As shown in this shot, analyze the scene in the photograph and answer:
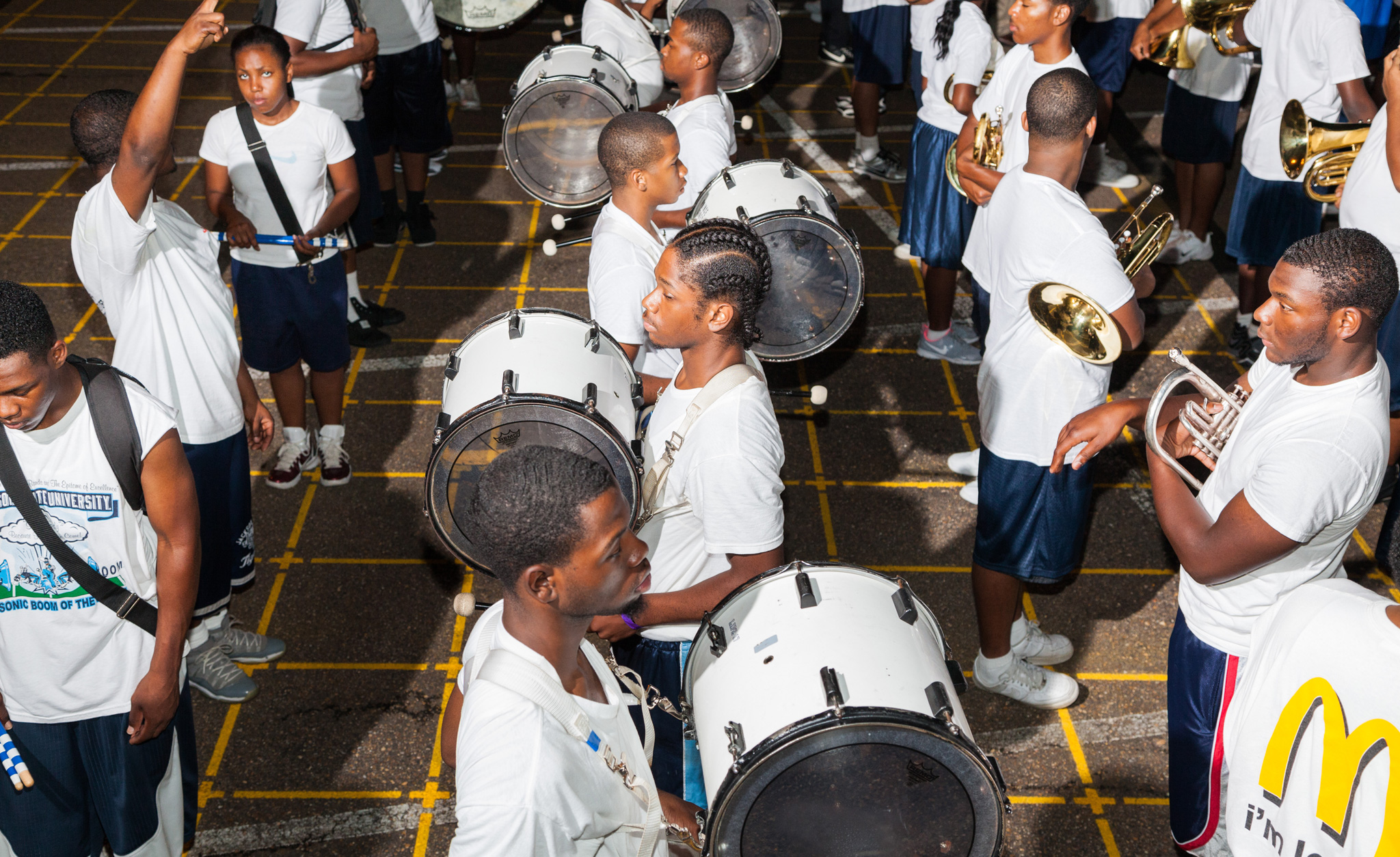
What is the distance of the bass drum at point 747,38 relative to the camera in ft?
22.3

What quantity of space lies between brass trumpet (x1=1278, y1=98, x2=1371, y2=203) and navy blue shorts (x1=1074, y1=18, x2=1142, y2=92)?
8.53 feet

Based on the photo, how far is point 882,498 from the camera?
5.01 m

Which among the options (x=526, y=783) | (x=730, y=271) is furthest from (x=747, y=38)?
(x=526, y=783)

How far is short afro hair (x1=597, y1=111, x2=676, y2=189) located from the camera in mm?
3977

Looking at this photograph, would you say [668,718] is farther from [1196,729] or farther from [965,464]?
[965,464]

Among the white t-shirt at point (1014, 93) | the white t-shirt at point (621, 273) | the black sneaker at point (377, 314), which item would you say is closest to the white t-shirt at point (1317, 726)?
the white t-shirt at point (621, 273)

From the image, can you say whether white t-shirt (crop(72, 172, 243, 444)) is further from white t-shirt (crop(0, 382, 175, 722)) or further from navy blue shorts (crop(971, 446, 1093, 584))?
navy blue shorts (crop(971, 446, 1093, 584))

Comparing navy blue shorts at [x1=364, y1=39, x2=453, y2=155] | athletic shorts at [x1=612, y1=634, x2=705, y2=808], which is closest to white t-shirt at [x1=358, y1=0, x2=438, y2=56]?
navy blue shorts at [x1=364, y1=39, x2=453, y2=155]

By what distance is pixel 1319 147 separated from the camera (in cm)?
473

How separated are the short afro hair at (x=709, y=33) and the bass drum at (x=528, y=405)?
1949 mm

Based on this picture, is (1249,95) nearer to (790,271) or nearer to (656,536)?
(790,271)

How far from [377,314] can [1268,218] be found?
Result: 15.6 feet

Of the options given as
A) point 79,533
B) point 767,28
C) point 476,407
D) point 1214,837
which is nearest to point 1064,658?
point 1214,837

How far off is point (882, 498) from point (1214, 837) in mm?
2115
